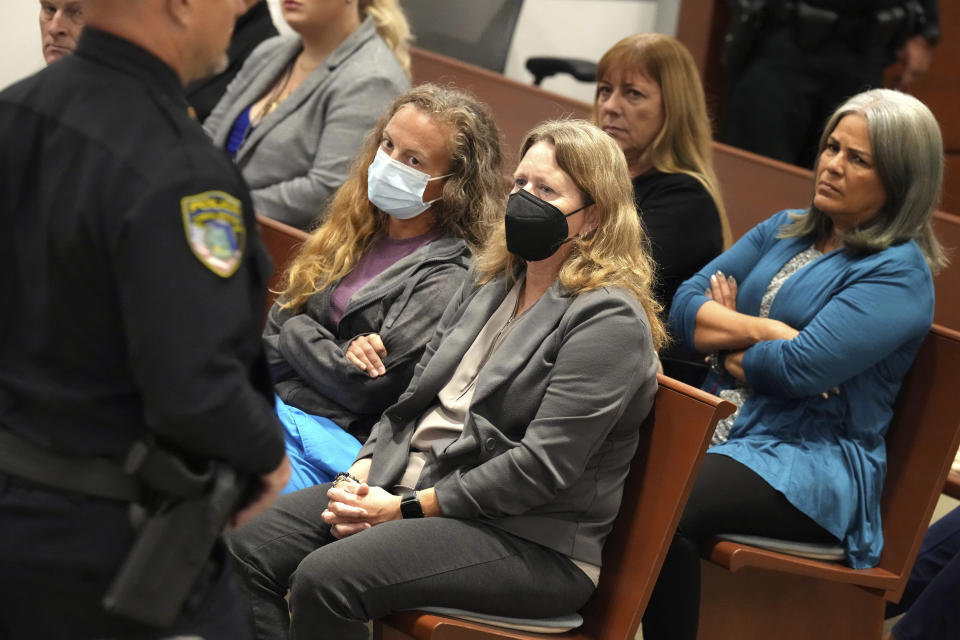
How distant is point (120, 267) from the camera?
3.84ft

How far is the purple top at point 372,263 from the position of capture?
8.11 feet

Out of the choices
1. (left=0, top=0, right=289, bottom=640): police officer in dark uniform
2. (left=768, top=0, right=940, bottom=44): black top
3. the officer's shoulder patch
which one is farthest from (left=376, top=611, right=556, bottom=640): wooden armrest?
(left=768, top=0, right=940, bottom=44): black top

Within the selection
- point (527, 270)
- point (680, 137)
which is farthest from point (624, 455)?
point (680, 137)

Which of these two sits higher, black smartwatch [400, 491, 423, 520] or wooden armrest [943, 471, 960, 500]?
black smartwatch [400, 491, 423, 520]

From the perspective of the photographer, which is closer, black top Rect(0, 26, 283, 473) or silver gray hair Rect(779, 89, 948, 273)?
black top Rect(0, 26, 283, 473)

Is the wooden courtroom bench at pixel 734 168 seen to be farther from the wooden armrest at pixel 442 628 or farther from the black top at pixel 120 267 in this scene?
the black top at pixel 120 267

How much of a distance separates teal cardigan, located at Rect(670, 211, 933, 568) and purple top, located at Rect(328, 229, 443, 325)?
0.75 meters

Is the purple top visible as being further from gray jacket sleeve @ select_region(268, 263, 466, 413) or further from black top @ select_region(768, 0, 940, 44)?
black top @ select_region(768, 0, 940, 44)

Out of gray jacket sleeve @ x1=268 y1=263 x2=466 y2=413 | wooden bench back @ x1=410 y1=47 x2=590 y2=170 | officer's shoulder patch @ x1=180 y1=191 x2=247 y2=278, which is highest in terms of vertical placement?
officer's shoulder patch @ x1=180 y1=191 x2=247 y2=278

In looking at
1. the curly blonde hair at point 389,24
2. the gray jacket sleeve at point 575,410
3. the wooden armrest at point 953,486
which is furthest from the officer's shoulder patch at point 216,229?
the curly blonde hair at point 389,24

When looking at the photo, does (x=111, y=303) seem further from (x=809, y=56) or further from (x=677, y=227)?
(x=809, y=56)

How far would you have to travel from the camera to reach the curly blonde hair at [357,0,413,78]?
3.36m

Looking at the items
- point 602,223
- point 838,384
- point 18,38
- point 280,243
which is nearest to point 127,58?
point 602,223

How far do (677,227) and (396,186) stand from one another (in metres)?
0.72
